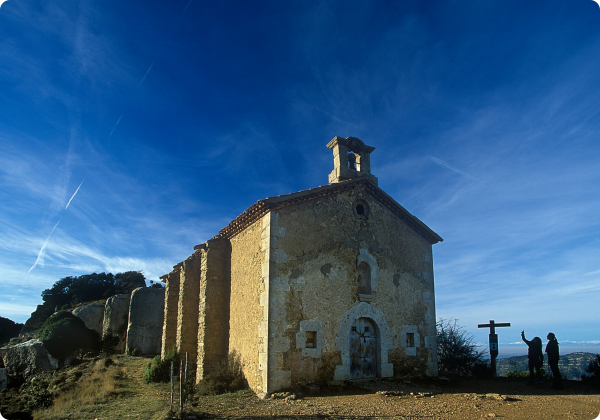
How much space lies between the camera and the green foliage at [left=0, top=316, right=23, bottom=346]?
3114 centimetres

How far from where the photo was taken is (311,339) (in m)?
11.4

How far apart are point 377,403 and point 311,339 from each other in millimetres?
2743

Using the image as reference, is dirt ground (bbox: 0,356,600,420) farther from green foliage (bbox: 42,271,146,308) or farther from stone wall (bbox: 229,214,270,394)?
green foliage (bbox: 42,271,146,308)

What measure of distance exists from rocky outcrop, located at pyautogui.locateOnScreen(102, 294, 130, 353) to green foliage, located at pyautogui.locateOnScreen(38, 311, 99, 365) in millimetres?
881

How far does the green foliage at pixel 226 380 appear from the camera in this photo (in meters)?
11.5

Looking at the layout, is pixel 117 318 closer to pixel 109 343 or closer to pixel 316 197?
pixel 109 343

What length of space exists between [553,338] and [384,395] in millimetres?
5824

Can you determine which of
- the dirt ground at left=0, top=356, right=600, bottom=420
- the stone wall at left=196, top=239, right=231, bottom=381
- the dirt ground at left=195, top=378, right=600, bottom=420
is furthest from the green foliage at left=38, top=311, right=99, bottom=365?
the dirt ground at left=195, top=378, right=600, bottom=420

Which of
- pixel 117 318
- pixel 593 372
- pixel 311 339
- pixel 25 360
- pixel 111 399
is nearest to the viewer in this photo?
pixel 311 339

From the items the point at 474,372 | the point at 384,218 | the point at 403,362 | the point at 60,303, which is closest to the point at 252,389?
the point at 403,362

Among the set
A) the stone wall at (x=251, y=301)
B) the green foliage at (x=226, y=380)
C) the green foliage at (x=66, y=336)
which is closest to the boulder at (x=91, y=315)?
the green foliage at (x=66, y=336)

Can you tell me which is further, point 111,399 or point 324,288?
point 324,288

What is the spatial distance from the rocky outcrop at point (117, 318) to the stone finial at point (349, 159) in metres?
18.6

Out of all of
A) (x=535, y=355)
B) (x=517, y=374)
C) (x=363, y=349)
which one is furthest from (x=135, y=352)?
(x=535, y=355)
